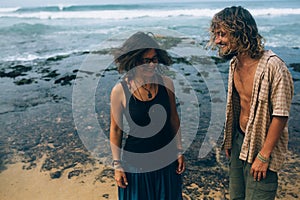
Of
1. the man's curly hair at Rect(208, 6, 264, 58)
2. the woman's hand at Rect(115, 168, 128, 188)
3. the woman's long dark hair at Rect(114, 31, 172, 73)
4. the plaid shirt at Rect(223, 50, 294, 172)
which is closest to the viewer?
the plaid shirt at Rect(223, 50, 294, 172)

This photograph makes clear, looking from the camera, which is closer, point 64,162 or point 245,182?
point 245,182

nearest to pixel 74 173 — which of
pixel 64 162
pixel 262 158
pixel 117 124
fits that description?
pixel 64 162

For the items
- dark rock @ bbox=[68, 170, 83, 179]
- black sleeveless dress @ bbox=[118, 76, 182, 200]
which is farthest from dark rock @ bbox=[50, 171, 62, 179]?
black sleeveless dress @ bbox=[118, 76, 182, 200]

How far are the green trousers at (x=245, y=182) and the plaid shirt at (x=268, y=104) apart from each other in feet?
0.48

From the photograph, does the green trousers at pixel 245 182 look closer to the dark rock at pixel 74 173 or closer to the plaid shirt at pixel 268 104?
the plaid shirt at pixel 268 104

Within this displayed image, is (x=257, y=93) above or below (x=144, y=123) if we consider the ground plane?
above

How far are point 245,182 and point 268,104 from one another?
86cm

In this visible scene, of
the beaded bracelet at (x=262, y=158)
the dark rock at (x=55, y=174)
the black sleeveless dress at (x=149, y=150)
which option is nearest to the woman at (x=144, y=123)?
the black sleeveless dress at (x=149, y=150)

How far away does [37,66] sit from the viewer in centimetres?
1175

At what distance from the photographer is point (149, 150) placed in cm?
247

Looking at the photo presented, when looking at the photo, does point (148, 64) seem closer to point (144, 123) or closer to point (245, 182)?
point (144, 123)

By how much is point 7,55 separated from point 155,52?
14103 millimetres

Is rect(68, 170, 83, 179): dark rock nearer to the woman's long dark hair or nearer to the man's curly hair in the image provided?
the woman's long dark hair

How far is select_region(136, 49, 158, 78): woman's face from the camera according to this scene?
235 cm
